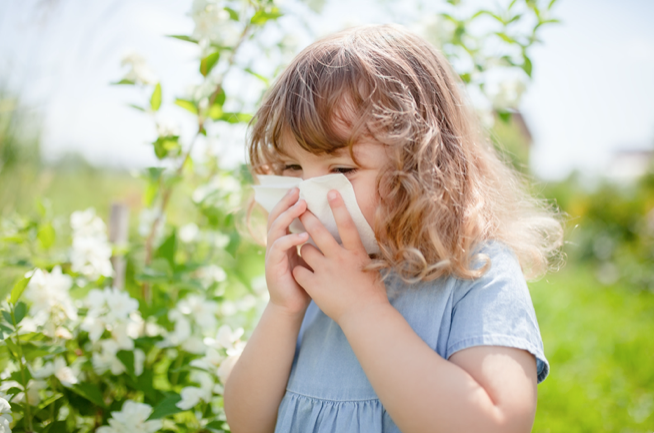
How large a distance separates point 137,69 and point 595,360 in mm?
3252

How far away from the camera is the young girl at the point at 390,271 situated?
2.74 ft

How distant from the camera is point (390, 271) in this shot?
3.35 ft

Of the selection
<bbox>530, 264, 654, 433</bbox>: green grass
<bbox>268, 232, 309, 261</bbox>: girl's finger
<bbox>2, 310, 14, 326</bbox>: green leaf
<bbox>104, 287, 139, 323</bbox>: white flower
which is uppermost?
<bbox>268, 232, 309, 261</bbox>: girl's finger

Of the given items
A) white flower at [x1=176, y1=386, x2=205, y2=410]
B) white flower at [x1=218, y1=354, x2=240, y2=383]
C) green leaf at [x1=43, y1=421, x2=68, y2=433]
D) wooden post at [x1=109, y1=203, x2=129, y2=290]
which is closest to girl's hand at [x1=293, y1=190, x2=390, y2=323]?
white flower at [x1=218, y1=354, x2=240, y2=383]

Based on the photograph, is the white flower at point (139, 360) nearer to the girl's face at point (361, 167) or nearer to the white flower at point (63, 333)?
the white flower at point (63, 333)

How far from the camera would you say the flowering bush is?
1191 mm

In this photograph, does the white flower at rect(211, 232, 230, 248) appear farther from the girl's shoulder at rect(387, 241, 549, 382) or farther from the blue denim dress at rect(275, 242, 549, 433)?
the girl's shoulder at rect(387, 241, 549, 382)

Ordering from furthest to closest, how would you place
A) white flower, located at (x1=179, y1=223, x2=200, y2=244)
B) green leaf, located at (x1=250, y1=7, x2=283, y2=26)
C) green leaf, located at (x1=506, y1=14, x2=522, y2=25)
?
1. white flower, located at (x1=179, y1=223, x2=200, y2=244)
2. green leaf, located at (x1=506, y1=14, x2=522, y2=25)
3. green leaf, located at (x1=250, y1=7, x2=283, y2=26)

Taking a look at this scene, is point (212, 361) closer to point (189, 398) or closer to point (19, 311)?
point (189, 398)

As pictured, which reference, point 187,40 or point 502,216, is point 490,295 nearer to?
point 502,216

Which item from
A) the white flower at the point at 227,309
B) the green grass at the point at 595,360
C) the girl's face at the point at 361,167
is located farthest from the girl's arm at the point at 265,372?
the green grass at the point at 595,360

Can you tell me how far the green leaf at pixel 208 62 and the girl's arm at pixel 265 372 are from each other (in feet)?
2.59

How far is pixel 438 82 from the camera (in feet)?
3.55

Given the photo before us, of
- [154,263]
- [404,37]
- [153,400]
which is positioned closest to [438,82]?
[404,37]
